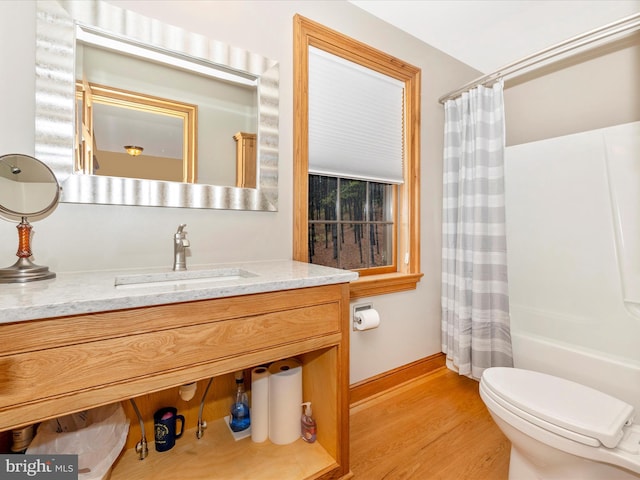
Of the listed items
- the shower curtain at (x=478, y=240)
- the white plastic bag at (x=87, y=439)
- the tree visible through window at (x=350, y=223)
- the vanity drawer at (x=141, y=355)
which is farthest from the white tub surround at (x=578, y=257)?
the white plastic bag at (x=87, y=439)

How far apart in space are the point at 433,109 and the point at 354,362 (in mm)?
1814

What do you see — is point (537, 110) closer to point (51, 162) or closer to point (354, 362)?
point (354, 362)

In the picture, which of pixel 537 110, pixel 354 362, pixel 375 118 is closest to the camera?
pixel 354 362

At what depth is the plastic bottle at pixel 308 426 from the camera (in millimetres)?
1355

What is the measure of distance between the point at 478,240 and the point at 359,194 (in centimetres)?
80

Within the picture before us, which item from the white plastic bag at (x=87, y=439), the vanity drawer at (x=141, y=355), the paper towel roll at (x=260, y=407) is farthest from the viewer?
the paper towel roll at (x=260, y=407)

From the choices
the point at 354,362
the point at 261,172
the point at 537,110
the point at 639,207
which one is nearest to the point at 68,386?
the point at 261,172

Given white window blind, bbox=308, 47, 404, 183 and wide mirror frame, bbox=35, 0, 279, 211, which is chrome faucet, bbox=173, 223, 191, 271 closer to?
wide mirror frame, bbox=35, 0, 279, 211

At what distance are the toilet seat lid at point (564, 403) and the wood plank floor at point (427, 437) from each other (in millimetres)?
397

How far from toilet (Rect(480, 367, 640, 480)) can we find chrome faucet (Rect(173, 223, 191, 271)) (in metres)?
1.37

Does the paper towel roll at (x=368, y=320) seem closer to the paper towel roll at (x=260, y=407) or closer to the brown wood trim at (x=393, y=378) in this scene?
the brown wood trim at (x=393, y=378)

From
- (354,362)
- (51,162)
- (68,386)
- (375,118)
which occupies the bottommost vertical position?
(354,362)

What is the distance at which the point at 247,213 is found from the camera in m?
1.47

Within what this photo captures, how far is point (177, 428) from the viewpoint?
1365 mm
